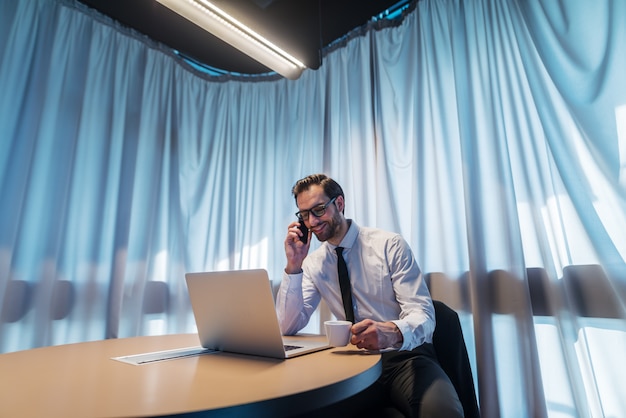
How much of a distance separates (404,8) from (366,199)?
1405mm

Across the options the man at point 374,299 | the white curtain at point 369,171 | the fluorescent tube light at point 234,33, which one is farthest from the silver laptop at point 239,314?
the fluorescent tube light at point 234,33

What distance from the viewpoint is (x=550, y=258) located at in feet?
5.29

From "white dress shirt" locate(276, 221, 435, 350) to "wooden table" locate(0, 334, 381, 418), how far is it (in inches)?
18.5

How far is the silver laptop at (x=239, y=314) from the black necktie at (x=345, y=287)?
0.32 metres

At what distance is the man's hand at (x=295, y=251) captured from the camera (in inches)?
63.7

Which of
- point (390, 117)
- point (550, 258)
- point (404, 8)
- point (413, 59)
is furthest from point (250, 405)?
point (404, 8)

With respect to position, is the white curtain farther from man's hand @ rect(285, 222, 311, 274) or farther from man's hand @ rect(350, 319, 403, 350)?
man's hand @ rect(350, 319, 403, 350)

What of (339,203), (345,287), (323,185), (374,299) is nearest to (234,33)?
(323,185)

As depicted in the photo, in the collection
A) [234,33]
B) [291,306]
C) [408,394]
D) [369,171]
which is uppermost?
[234,33]

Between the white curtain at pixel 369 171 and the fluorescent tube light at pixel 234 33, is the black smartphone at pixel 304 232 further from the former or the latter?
the fluorescent tube light at pixel 234 33

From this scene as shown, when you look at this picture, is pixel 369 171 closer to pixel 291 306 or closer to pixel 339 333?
pixel 291 306

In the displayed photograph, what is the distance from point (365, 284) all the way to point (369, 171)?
97 centimetres

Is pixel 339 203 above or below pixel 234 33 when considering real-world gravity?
below

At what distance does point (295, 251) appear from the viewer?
163cm
